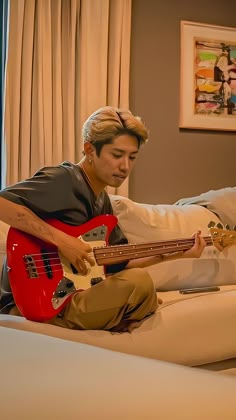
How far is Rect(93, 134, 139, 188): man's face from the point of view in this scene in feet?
5.50

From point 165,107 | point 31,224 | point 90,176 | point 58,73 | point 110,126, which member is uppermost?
point 58,73

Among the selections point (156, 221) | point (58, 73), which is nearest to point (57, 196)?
point (156, 221)

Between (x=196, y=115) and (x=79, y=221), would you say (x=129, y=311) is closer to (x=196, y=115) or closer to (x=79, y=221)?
(x=79, y=221)

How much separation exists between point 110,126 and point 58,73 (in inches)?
40.8

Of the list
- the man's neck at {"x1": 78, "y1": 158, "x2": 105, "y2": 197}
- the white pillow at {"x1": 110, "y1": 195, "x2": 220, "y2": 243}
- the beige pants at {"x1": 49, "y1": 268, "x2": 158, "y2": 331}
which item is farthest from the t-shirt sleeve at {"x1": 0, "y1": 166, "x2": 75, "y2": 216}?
the white pillow at {"x1": 110, "y1": 195, "x2": 220, "y2": 243}

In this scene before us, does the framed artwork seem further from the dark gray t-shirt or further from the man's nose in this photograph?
the dark gray t-shirt

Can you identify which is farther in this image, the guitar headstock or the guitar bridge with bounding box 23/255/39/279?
the guitar headstock

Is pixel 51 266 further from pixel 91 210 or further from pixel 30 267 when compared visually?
pixel 91 210

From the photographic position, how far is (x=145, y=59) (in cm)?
286

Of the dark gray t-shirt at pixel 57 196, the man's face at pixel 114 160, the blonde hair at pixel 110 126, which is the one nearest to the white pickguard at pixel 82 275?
the dark gray t-shirt at pixel 57 196

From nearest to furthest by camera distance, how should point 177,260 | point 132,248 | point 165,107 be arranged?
point 132,248 → point 177,260 → point 165,107

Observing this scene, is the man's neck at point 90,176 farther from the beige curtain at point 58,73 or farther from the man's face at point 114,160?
the beige curtain at point 58,73

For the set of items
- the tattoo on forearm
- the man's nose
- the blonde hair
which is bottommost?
the tattoo on forearm

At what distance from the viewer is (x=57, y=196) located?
5.02ft
